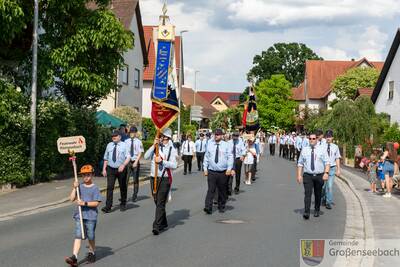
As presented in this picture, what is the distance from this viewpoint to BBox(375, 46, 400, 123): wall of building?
32594 mm

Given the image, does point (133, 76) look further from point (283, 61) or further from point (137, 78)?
point (283, 61)

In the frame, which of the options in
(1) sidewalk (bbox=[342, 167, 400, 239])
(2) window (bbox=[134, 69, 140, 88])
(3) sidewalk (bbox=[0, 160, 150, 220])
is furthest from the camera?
(2) window (bbox=[134, 69, 140, 88])

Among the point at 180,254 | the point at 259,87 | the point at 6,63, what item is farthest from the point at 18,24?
the point at 259,87

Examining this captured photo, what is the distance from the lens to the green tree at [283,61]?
Answer: 299ft

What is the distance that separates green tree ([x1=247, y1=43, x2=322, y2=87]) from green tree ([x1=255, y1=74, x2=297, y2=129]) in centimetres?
852

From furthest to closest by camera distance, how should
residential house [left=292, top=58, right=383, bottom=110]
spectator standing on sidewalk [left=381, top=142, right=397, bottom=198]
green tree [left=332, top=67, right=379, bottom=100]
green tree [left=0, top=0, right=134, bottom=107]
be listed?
residential house [left=292, top=58, right=383, bottom=110] < green tree [left=332, top=67, right=379, bottom=100] < green tree [left=0, top=0, right=134, bottom=107] < spectator standing on sidewalk [left=381, top=142, right=397, bottom=198]

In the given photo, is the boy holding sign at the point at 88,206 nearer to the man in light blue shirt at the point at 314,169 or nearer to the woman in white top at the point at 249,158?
the man in light blue shirt at the point at 314,169

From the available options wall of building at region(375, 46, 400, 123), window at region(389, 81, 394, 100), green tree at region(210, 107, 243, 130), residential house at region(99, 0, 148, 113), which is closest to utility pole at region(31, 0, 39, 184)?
residential house at region(99, 0, 148, 113)

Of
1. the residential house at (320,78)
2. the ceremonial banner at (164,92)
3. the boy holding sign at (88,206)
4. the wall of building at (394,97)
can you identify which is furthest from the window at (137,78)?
the residential house at (320,78)

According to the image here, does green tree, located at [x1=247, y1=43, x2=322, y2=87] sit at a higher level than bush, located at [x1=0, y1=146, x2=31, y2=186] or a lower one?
higher

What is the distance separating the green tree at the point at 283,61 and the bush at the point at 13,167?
2960 inches

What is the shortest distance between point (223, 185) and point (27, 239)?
4669mm

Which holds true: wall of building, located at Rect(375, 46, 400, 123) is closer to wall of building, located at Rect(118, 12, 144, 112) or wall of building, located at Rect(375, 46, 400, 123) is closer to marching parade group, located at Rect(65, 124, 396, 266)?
wall of building, located at Rect(118, 12, 144, 112)

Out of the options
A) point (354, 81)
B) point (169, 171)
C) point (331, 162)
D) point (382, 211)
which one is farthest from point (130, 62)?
point (354, 81)
